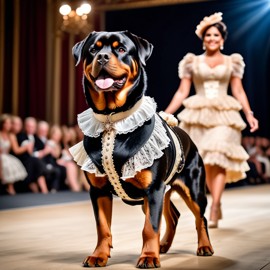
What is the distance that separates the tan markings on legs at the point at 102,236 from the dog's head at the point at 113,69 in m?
Result: 0.35

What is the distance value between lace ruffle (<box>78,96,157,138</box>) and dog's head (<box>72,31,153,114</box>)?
0.15 feet

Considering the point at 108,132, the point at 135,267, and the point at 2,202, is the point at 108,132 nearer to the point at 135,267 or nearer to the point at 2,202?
the point at 135,267

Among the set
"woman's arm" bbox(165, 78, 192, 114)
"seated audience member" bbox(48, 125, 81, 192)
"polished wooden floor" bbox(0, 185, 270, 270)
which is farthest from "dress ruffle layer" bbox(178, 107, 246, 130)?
"seated audience member" bbox(48, 125, 81, 192)

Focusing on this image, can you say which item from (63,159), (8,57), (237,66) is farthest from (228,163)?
(8,57)

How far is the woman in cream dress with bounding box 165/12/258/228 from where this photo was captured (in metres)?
4.18

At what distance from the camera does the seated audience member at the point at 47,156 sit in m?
7.82

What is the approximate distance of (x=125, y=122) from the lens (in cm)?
230

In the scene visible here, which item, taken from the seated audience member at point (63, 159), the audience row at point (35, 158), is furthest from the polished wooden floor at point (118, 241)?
the seated audience member at point (63, 159)

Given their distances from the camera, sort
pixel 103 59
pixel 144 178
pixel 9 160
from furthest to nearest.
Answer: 1. pixel 9 160
2. pixel 144 178
3. pixel 103 59

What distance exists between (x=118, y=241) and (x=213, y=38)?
1.68 metres

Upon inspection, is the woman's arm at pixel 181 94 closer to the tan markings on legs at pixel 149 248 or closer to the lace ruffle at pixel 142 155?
the lace ruffle at pixel 142 155

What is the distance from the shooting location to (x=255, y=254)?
8.86 feet

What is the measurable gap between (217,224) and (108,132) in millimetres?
1875

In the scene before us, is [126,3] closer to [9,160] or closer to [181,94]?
[9,160]
